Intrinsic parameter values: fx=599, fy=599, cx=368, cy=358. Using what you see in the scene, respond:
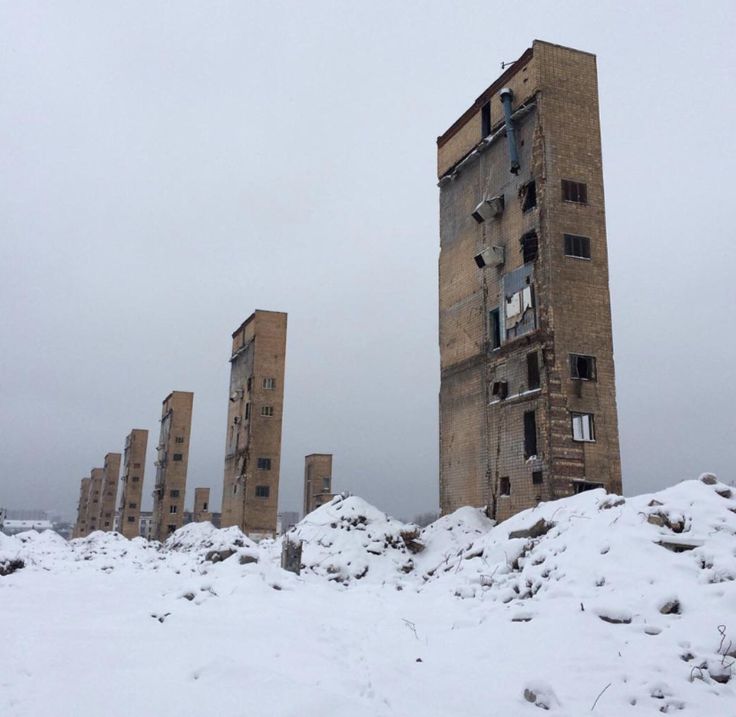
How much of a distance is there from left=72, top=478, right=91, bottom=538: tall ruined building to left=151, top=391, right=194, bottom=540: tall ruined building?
36.9 m

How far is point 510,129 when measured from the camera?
2166 cm

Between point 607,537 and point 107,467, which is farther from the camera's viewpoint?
point 107,467

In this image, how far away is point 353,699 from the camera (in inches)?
219

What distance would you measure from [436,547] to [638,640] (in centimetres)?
1297

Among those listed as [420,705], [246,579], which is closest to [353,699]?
[420,705]

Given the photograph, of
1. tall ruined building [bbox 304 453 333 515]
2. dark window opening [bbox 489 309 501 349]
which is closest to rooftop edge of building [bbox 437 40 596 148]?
dark window opening [bbox 489 309 501 349]

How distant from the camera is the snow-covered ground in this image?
5664mm

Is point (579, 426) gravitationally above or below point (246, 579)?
above

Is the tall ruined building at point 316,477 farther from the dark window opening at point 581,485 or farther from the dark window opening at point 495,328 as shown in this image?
the dark window opening at point 581,485

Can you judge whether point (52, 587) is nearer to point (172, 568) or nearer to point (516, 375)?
point (172, 568)

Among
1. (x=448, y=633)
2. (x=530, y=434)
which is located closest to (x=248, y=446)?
(x=530, y=434)

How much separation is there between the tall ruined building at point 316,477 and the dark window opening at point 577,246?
106 ft

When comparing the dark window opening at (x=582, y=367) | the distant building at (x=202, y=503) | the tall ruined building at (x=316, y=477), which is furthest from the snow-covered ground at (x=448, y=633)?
the distant building at (x=202, y=503)

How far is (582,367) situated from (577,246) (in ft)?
13.4
